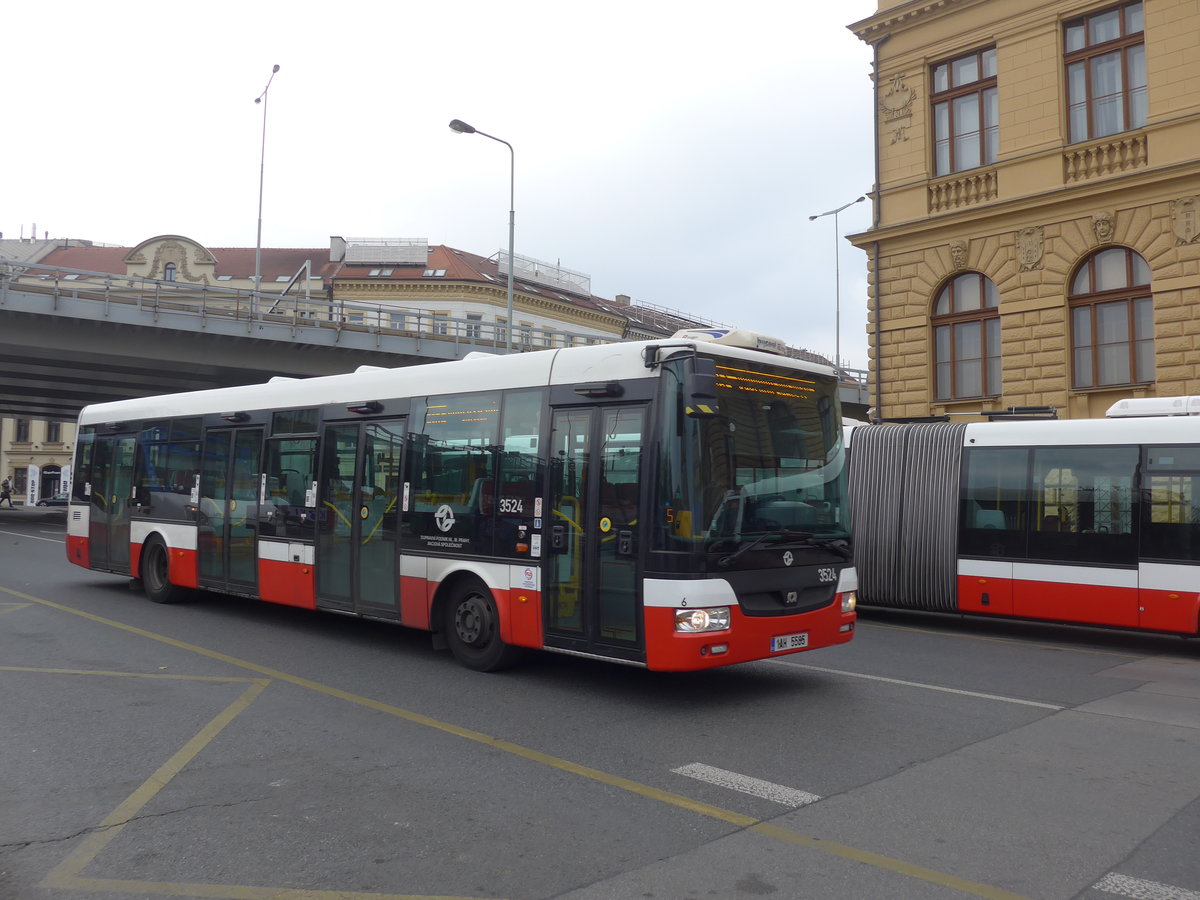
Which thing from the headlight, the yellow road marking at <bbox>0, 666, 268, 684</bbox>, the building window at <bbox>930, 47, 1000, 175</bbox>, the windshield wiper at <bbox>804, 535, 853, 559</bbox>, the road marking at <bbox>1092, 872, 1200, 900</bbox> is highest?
the building window at <bbox>930, 47, 1000, 175</bbox>

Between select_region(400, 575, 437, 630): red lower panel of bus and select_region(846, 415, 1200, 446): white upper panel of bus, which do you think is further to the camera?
select_region(846, 415, 1200, 446): white upper panel of bus

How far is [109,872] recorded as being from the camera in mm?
4395

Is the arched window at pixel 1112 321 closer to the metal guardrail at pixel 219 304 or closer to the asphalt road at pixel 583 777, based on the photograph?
the metal guardrail at pixel 219 304

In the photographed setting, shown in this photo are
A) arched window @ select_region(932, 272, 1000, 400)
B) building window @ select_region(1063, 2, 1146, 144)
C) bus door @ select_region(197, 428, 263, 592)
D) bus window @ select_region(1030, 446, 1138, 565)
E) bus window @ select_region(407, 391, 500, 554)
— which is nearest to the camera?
bus window @ select_region(407, 391, 500, 554)

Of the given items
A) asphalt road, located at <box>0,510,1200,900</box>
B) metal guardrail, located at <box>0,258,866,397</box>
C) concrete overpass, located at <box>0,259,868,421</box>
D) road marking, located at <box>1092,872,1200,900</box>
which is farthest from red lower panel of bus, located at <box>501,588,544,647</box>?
concrete overpass, located at <box>0,259,868,421</box>

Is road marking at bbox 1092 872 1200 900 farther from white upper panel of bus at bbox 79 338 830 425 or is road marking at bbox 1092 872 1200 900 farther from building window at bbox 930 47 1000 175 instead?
building window at bbox 930 47 1000 175

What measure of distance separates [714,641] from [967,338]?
58.1ft

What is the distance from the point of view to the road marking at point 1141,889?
163 inches

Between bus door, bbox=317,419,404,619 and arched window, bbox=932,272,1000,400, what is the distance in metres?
16.2

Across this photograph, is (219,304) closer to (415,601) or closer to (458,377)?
(458,377)

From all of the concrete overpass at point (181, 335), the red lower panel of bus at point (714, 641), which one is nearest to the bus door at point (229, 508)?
the red lower panel of bus at point (714, 641)

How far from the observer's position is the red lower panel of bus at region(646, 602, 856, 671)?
735cm

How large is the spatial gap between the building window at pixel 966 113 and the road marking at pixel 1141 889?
20.7 meters

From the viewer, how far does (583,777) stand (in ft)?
19.1
